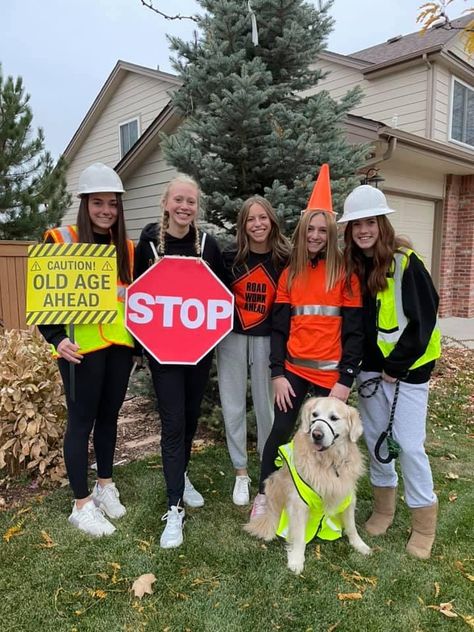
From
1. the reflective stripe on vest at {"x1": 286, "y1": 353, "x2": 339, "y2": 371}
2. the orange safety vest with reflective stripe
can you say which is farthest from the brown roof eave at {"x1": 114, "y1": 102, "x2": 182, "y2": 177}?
the reflective stripe on vest at {"x1": 286, "y1": 353, "x2": 339, "y2": 371}

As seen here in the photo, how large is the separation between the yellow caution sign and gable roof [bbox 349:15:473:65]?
1005 cm

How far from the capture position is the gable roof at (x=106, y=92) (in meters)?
11.7

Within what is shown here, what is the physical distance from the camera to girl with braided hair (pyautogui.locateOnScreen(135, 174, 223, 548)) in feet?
9.64

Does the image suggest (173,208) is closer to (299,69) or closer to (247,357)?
(247,357)

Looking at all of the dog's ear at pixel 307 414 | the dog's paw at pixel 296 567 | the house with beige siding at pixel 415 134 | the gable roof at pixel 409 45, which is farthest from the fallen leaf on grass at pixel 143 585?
the gable roof at pixel 409 45

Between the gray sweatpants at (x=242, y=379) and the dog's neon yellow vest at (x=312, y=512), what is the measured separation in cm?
38

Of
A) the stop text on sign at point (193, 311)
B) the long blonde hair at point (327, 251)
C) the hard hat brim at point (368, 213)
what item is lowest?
the stop text on sign at point (193, 311)

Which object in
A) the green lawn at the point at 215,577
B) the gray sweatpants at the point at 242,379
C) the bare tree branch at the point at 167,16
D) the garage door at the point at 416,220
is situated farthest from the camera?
the garage door at the point at 416,220

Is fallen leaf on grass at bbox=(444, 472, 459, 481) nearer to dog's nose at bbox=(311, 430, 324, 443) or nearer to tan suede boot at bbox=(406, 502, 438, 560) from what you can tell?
tan suede boot at bbox=(406, 502, 438, 560)

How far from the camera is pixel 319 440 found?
263 cm

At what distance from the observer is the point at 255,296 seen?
127 inches

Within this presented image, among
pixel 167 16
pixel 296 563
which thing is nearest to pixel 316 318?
pixel 296 563

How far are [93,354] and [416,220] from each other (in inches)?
386

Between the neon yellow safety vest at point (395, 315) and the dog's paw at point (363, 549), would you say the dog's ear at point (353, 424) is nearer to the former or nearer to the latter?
the neon yellow safety vest at point (395, 315)
